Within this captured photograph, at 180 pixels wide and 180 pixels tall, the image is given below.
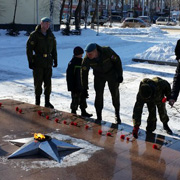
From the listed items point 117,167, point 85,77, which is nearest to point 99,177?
point 117,167

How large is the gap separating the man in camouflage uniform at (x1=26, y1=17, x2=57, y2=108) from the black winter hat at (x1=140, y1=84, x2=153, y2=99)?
108 inches

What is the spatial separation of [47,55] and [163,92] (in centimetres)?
271

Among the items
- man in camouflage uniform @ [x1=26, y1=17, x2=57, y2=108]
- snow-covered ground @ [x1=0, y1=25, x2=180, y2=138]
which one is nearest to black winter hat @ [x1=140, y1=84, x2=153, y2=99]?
snow-covered ground @ [x1=0, y1=25, x2=180, y2=138]

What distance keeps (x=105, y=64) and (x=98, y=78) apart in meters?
0.37

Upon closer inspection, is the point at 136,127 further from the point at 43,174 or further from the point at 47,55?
the point at 47,55

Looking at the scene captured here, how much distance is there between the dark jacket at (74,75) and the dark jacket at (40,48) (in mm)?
710

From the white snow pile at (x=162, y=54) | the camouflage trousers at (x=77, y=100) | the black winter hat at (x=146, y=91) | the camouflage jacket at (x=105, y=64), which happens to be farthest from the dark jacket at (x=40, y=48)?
the white snow pile at (x=162, y=54)

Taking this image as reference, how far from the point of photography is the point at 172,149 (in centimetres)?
462

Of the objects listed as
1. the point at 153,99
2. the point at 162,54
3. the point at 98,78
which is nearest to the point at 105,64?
the point at 98,78

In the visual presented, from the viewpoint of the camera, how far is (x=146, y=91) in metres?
4.81

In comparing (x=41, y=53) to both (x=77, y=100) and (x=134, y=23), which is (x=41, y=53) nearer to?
(x=77, y=100)

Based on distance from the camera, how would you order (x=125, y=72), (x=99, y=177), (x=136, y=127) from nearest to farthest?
(x=99, y=177), (x=136, y=127), (x=125, y=72)

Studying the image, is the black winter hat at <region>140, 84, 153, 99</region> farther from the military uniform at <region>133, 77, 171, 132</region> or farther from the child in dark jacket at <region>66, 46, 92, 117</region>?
the child in dark jacket at <region>66, 46, 92, 117</region>

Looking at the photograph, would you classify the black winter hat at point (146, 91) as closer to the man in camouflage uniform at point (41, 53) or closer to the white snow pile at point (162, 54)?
the man in camouflage uniform at point (41, 53)
